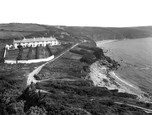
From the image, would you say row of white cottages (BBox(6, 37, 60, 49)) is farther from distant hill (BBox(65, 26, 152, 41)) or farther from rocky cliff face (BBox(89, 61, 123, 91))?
distant hill (BBox(65, 26, 152, 41))

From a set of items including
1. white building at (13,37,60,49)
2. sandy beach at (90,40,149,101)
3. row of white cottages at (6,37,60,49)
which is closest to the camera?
sandy beach at (90,40,149,101)

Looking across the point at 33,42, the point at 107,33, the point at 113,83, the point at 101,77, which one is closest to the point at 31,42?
the point at 33,42

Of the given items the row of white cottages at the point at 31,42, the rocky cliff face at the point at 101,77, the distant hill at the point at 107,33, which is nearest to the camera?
the rocky cliff face at the point at 101,77

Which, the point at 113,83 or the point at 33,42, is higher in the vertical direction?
the point at 33,42

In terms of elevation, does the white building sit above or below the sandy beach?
above

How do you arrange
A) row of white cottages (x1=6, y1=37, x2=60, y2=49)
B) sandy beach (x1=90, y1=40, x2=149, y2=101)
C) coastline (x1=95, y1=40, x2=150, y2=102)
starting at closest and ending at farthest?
coastline (x1=95, y1=40, x2=150, y2=102), sandy beach (x1=90, y1=40, x2=149, y2=101), row of white cottages (x1=6, y1=37, x2=60, y2=49)

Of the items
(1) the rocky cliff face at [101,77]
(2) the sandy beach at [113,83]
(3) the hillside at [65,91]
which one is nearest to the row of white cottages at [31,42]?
(3) the hillside at [65,91]

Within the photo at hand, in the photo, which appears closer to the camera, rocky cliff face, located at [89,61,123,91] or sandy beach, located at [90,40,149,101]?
sandy beach, located at [90,40,149,101]

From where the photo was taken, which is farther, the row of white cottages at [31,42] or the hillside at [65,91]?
the row of white cottages at [31,42]

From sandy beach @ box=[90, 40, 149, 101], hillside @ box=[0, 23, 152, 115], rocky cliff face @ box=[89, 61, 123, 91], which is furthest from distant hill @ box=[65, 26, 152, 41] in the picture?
sandy beach @ box=[90, 40, 149, 101]

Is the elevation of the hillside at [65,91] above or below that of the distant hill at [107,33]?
below

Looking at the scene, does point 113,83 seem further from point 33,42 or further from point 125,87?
point 33,42

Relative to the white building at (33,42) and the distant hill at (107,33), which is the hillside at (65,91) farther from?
the distant hill at (107,33)
